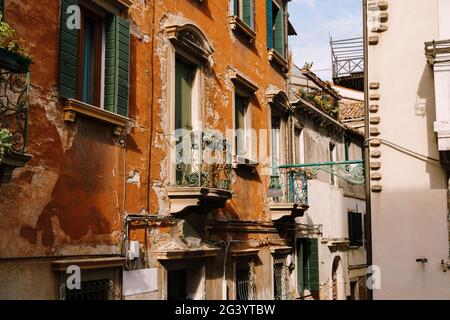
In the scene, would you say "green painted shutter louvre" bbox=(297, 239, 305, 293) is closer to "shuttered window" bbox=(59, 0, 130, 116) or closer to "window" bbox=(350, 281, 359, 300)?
"window" bbox=(350, 281, 359, 300)

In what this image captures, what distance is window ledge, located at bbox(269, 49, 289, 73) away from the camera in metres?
14.9

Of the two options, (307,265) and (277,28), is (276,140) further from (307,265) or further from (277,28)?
(307,265)

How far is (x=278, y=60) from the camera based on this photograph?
50.3 feet

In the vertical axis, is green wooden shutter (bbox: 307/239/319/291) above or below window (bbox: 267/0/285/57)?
below

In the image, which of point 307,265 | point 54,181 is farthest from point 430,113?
point 307,265

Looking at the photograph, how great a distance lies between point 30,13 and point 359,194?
17.6m

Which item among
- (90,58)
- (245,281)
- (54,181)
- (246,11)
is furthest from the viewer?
(246,11)

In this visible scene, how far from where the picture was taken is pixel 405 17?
1049cm

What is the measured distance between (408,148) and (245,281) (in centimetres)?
460

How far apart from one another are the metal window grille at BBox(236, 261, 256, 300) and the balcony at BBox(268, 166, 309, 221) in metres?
1.66

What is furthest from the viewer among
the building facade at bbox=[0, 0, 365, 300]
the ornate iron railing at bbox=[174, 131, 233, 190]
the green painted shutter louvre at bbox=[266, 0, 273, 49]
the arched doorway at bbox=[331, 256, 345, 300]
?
the arched doorway at bbox=[331, 256, 345, 300]

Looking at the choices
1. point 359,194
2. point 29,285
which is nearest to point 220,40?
point 29,285

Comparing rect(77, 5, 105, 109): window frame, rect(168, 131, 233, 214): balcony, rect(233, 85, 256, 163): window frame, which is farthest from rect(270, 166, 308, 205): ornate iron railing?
rect(77, 5, 105, 109): window frame
